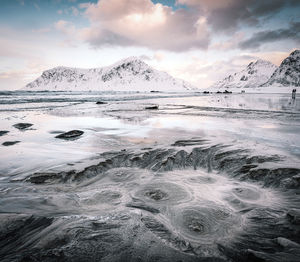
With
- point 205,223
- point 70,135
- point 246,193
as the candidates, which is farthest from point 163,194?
point 70,135

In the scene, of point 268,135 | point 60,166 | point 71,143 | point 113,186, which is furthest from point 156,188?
point 268,135

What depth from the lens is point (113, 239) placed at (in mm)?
1960

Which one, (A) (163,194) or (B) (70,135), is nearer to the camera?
(A) (163,194)

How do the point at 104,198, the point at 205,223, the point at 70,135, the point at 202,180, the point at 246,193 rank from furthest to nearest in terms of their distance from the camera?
the point at 70,135 → the point at 202,180 → the point at 246,193 → the point at 104,198 → the point at 205,223

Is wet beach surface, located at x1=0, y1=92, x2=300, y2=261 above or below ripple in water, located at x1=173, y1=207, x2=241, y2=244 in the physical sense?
above

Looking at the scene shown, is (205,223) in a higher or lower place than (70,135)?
lower

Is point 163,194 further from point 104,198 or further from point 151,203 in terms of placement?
Result: point 104,198

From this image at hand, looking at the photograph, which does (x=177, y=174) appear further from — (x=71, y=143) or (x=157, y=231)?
(x=71, y=143)

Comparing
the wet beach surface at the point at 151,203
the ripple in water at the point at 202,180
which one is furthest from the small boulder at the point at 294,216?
the ripple in water at the point at 202,180

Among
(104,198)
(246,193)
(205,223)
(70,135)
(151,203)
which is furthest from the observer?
(70,135)

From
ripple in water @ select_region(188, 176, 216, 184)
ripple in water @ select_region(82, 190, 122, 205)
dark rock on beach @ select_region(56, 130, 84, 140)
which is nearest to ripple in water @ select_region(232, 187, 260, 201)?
ripple in water @ select_region(188, 176, 216, 184)

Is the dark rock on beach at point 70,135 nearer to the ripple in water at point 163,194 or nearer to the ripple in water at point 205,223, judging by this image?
the ripple in water at point 163,194

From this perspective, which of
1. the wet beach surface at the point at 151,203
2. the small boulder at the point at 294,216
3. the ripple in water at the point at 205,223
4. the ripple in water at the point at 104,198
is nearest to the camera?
the wet beach surface at the point at 151,203

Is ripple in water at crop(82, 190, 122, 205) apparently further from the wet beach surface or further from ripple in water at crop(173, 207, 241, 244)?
ripple in water at crop(173, 207, 241, 244)
